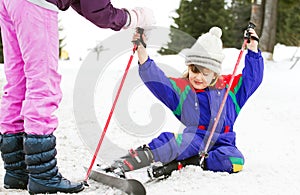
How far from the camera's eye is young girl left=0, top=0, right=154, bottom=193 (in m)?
2.36

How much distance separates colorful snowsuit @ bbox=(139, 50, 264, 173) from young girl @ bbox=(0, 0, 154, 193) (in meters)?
0.75

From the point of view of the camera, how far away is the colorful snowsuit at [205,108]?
10.3 ft

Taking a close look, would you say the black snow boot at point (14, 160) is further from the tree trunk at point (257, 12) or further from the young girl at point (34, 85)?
the tree trunk at point (257, 12)

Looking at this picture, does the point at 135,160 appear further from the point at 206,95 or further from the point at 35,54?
the point at 35,54

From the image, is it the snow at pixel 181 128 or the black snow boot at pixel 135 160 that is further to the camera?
the black snow boot at pixel 135 160

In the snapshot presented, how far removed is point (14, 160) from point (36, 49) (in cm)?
71

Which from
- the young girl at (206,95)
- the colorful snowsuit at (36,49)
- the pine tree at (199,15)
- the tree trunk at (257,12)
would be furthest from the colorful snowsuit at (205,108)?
the pine tree at (199,15)

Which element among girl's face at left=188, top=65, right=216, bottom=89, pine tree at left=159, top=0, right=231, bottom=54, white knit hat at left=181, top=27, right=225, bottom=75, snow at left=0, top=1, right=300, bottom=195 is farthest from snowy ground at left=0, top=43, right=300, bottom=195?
pine tree at left=159, top=0, right=231, bottom=54

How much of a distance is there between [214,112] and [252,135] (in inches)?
52.6

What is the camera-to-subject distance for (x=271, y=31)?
10.6 m

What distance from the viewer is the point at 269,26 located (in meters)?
10.5

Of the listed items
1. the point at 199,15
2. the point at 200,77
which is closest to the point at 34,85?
the point at 200,77

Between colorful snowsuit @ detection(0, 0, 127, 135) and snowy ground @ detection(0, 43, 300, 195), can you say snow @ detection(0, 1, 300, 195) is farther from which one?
colorful snowsuit @ detection(0, 0, 127, 135)

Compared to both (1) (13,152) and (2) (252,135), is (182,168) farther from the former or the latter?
(2) (252,135)
